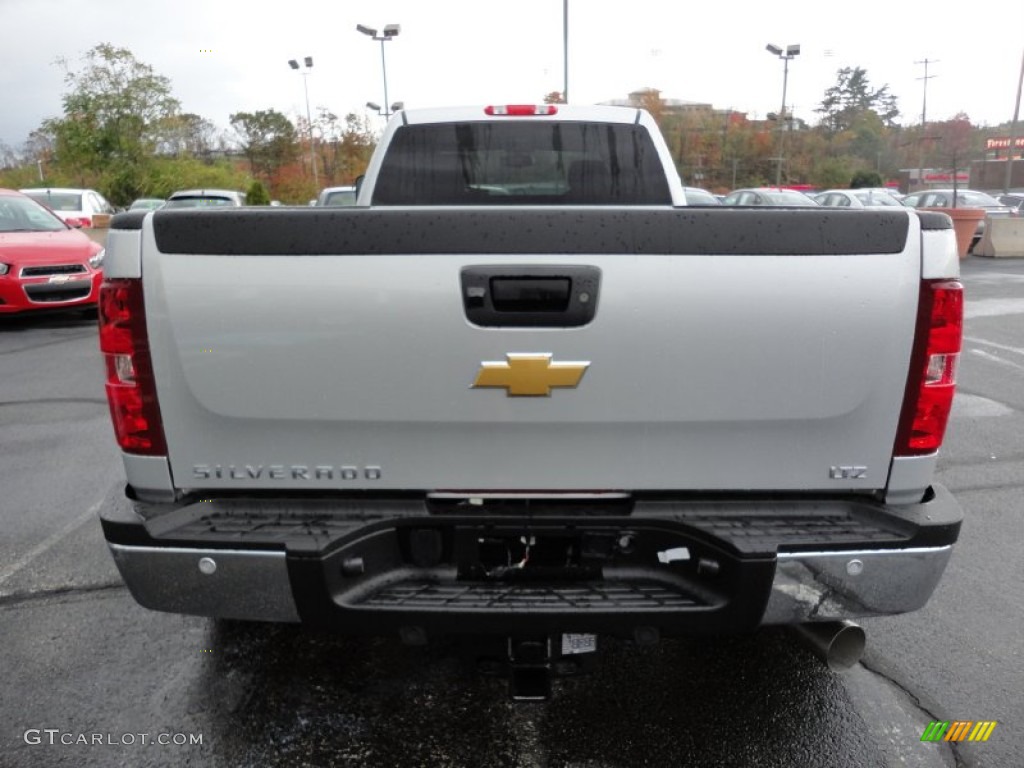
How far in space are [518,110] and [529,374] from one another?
261cm

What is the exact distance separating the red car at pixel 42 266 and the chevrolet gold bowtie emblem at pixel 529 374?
9.66 m

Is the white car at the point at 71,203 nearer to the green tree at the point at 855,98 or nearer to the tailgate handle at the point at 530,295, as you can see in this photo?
the tailgate handle at the point at 530,295

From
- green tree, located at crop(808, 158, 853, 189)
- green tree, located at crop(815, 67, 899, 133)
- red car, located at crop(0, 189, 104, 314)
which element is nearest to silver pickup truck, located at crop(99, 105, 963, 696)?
red car, located at crop(0, 189, 104, 314)

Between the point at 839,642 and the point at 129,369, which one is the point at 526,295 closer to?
the point at 129,369

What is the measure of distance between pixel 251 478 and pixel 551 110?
2.89 meters

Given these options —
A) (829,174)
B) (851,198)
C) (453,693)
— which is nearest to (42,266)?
(453,693)

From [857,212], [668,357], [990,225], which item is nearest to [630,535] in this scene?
[668,357]

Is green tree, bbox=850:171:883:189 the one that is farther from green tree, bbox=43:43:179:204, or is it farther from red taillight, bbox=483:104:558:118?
red taillight, bbox=483:104:558:118

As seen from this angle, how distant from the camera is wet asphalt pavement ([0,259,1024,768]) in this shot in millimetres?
2686

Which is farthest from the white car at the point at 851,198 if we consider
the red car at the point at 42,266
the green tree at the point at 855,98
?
the green tree at the point at 855,98

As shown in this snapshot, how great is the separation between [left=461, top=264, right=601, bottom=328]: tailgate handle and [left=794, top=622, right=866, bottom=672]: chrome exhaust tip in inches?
50.8

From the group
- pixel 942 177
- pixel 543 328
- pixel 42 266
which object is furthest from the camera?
pixel 942 177

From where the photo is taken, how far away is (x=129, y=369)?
2.32 metres

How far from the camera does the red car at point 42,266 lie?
10227 mm
